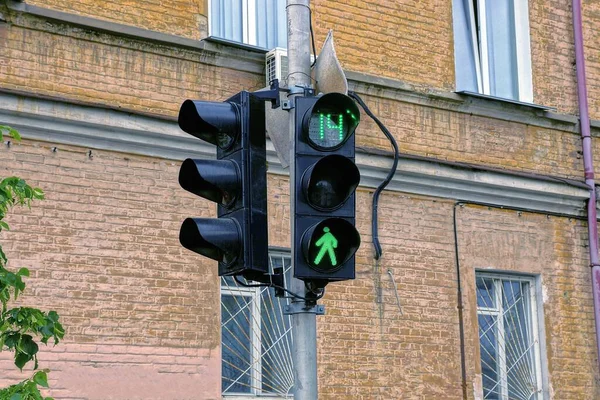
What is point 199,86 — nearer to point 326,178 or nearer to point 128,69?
point 128,69

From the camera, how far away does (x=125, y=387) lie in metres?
9.28

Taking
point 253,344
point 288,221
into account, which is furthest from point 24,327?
point 288,221

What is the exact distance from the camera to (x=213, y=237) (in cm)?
579

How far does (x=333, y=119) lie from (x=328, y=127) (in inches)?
1.9

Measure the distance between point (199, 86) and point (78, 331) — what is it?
2374 mm

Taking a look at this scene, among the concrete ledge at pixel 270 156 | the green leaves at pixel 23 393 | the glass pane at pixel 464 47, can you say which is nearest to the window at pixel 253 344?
the concrete ledge at pixel 270 156

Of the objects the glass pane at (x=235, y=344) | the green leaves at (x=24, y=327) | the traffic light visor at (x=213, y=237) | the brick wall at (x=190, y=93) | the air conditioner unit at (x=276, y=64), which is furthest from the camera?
the air conditioner unit at (x=276, y=64)

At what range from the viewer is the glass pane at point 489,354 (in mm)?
11617

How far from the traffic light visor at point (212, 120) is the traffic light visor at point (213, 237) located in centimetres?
45

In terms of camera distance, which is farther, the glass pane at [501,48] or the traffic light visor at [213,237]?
the glass pane at [501,48]

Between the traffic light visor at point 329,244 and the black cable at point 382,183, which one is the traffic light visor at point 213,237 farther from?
the black cable at point 382,183

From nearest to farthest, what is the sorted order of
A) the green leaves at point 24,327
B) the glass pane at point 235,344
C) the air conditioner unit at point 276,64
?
the green leaves at point 24,327 < the glass pane at point 235,344 < the air conditioner unit at point 276,64

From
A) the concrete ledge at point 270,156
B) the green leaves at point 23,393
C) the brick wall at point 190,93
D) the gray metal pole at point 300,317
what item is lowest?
the green leaves at point 23,393

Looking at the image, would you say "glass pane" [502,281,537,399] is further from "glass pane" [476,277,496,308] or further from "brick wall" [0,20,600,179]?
"brick wall" [0,20,600,179]
